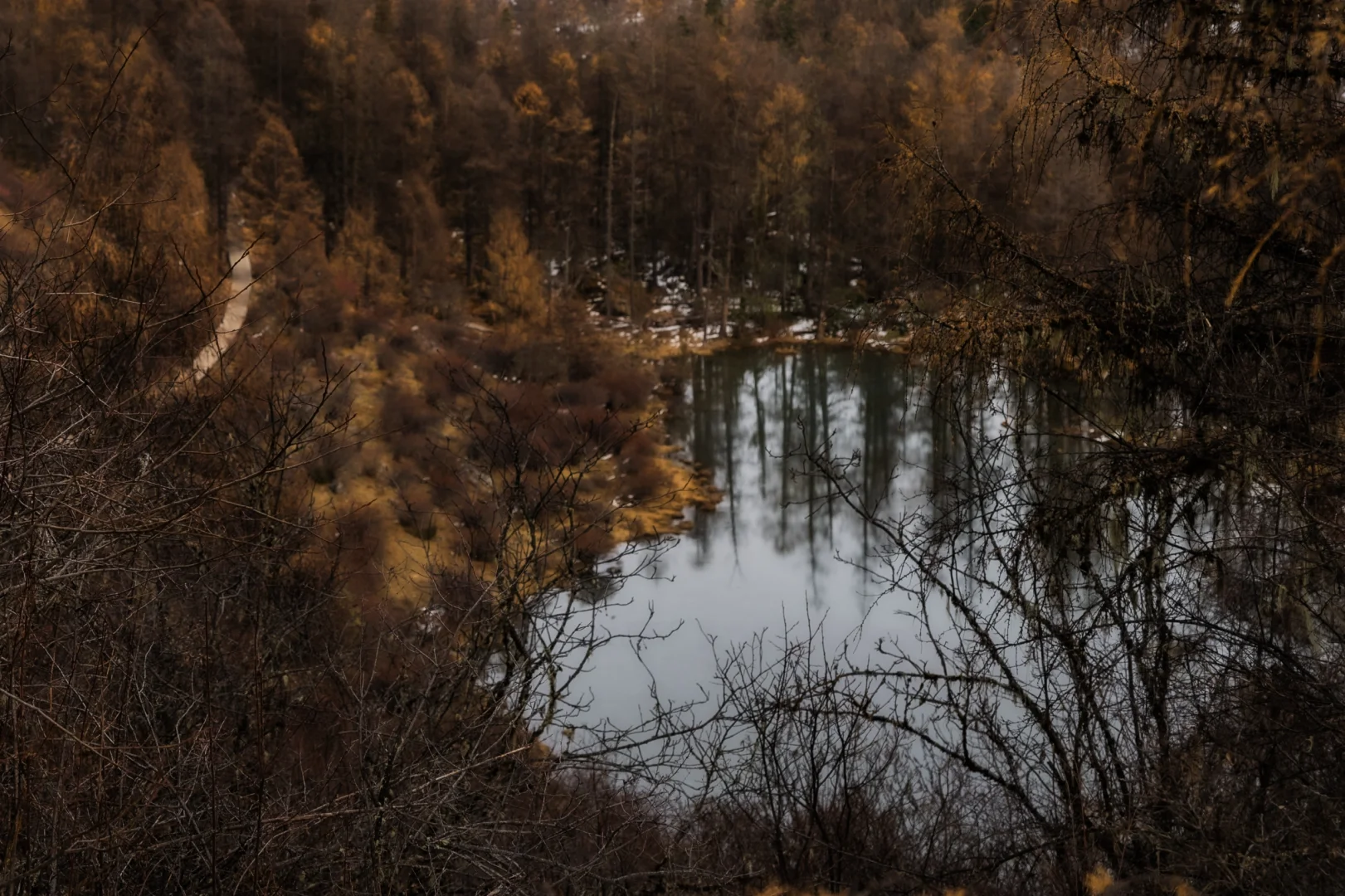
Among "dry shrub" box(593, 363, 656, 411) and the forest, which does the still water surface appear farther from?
"dry shrub" box(593, 363, 656, 411)

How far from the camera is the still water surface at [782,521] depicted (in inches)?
263

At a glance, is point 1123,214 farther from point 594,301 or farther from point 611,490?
point 594,301

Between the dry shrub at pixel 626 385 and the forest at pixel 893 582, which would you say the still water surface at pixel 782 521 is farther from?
the dry shrub at pixel 626 385

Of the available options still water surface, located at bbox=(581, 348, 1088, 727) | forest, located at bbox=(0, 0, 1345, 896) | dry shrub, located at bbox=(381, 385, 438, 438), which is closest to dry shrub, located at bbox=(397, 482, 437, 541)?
dry shrub, located at bbox=(381, 385, 438, 438)

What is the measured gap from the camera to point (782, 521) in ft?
50.4

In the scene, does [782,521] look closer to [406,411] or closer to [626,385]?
[406,411]

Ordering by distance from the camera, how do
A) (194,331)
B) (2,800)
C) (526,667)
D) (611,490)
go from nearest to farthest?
(2,800)
(526,667)
(194,331)
(611,490)

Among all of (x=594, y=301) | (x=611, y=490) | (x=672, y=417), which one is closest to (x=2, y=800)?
(x=611, y=490)

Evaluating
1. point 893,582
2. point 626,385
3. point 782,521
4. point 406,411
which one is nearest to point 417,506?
point 406,411

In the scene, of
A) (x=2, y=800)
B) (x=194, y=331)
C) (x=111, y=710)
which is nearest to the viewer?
(x=2, y=800)

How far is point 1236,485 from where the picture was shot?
3.22 m

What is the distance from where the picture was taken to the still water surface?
669cm

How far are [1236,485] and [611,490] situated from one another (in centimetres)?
1369

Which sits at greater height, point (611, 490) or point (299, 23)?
point (299, 23)
